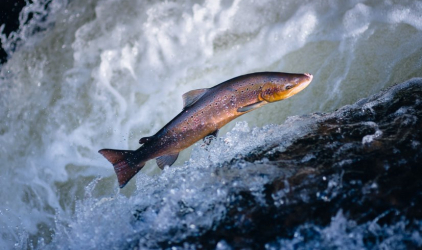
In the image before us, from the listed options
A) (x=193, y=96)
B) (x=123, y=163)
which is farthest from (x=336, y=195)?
(x=123, y=163)

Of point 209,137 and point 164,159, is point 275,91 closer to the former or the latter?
point 209,137

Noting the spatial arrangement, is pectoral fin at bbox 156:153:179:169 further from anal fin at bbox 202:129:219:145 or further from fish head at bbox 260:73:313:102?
fish head at bbox 260:73:313:102

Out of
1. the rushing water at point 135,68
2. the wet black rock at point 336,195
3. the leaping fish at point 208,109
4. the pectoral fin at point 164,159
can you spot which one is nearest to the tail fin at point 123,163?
the leaping fish at point 208,109

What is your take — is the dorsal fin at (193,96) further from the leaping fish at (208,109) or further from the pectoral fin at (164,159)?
the pectoral fin at (164,159)

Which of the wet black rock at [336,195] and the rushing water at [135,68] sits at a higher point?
the rushing water at [135,68]

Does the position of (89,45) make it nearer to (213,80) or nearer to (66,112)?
(66,112)

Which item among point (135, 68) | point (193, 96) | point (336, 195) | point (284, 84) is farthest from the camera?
point (135, 68)

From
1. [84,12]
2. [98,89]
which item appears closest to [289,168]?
[98,89]

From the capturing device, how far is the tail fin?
234cm

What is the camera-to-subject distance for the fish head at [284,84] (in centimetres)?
222

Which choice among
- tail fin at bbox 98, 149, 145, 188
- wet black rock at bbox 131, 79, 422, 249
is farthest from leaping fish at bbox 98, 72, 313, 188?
wet black rock at bbox 131, 79, 422, 249

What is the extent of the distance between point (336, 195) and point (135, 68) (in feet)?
9.54

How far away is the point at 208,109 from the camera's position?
7.55 ft

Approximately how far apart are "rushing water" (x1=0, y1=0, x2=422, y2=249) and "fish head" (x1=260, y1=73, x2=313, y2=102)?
1.07 meters
